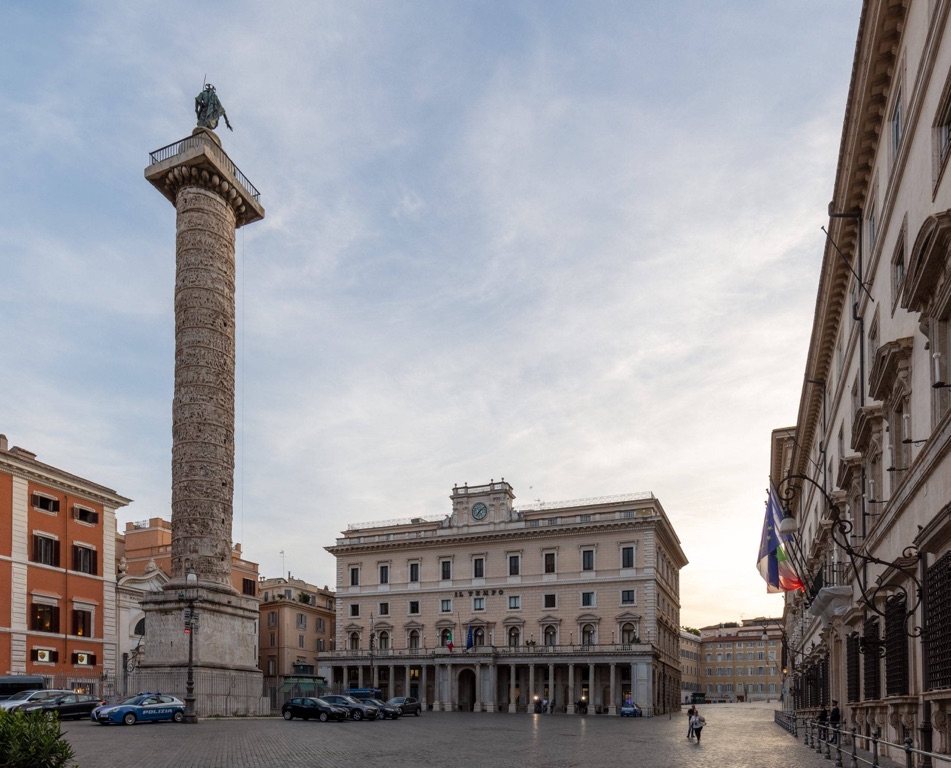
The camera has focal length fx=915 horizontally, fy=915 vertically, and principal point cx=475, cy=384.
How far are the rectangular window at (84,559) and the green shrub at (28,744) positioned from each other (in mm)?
37239

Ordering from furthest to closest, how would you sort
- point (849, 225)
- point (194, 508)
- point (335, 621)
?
point (335, 621) < point (194, 508) < point (849, 225)

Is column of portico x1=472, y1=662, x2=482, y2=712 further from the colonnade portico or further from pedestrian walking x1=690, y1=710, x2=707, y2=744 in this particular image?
pedestrian walking x1=690, y1=710, x2=707, y2=744

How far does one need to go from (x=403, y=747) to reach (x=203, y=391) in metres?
20.9

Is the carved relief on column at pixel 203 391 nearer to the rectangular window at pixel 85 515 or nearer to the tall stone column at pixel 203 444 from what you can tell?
the tall stone column at pixel 203 444

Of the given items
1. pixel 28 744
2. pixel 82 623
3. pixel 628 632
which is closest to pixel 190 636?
pixel 82 623

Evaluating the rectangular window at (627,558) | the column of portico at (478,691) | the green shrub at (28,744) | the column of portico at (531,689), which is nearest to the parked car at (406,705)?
the column of portico at (478,691)

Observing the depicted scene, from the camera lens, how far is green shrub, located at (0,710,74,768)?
9984 mm

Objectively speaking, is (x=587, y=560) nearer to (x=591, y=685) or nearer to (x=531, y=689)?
(x=591, y=685)

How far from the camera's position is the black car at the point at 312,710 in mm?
39500

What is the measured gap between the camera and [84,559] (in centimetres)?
4522

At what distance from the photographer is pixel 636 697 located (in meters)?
60.8

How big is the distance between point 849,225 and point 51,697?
3098 centimetres

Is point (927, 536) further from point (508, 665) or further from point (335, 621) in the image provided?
point (335, 621)

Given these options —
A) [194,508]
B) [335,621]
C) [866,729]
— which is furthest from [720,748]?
[335,621]
